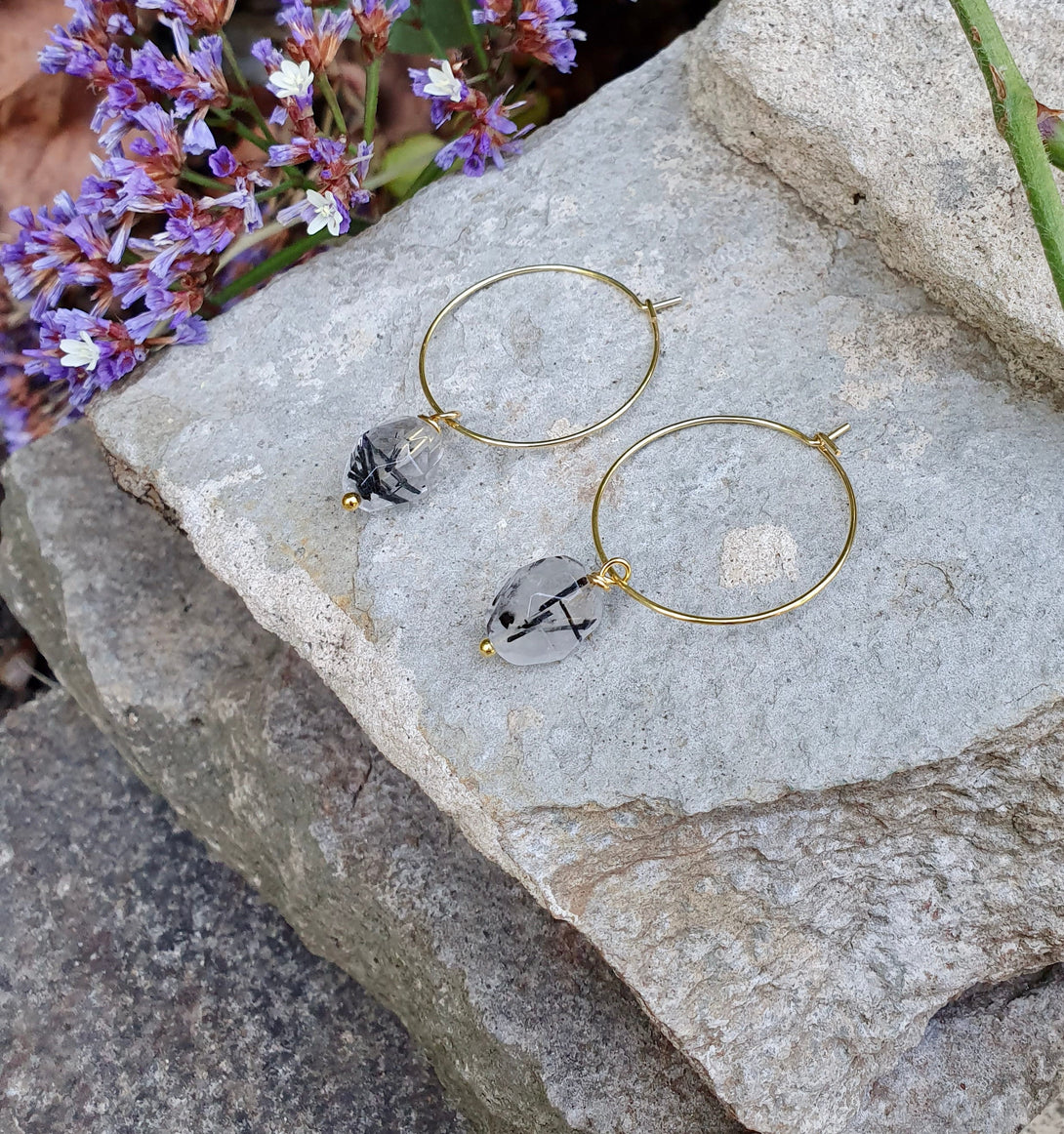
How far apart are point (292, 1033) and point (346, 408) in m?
1.01

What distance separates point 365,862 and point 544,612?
542mm

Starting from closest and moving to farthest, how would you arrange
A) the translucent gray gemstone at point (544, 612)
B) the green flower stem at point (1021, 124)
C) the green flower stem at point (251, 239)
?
the green flower stem at point (1021, 124) < the translucent gray gemstone at point (544, 612) < the green flower stem at point (251, 239)

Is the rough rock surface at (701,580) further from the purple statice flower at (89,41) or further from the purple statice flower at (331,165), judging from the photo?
the purple statice flower at (89,41)

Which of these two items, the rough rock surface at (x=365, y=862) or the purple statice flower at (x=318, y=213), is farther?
the purple statice flower at (x=318, y=213)

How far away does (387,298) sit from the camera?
202cm

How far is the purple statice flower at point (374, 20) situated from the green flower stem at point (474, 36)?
0.18 meters

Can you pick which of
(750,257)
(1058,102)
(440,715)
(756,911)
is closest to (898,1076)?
(756,911)

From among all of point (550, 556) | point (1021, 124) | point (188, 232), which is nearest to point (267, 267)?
point (188, 232)

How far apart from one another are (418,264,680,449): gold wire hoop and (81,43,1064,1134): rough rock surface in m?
0.02

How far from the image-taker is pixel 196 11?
189cm

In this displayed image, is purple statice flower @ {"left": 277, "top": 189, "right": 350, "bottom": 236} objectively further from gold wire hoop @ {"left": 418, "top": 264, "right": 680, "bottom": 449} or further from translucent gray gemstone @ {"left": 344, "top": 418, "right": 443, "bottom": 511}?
translucent gray gemstone @ {"left": 344, "top": 418, "right": 443, "bottom": 511}

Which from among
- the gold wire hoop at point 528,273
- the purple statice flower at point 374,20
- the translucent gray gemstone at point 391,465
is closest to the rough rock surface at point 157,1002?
the translucent gray gemstone at point 391,465

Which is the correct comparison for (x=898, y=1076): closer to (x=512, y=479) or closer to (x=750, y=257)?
(x=512, y=479)

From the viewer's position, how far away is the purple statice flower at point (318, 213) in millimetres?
1953
